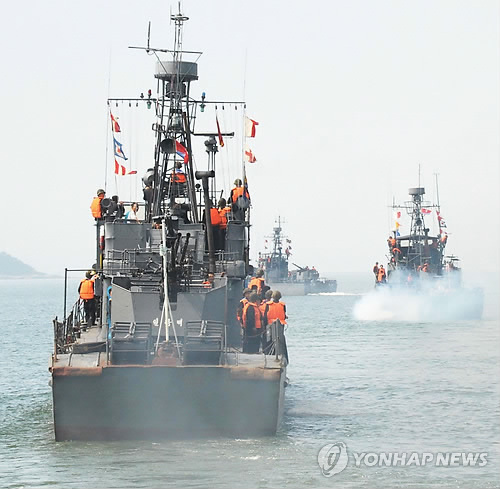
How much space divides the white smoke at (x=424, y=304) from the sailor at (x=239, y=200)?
1569 inches

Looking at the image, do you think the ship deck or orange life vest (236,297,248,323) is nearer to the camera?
the ship deck

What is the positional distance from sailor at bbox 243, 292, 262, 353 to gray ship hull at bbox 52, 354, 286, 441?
2340 mm

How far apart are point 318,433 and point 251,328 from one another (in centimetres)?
240

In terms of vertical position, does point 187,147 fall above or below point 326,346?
above

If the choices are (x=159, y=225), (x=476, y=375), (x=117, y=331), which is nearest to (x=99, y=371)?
(x=117, y=331)

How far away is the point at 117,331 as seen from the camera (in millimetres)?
18938

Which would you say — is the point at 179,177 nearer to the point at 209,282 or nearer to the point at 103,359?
the point at 209,282

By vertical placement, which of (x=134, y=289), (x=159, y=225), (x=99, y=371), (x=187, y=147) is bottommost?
(x=99, y=371)

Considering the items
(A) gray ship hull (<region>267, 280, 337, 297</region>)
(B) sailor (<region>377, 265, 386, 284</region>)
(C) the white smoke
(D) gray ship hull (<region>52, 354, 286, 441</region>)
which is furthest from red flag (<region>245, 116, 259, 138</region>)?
(A) gray ship hull (<region>267, 280, 337, 297</region>)

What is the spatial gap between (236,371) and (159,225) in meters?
5.09

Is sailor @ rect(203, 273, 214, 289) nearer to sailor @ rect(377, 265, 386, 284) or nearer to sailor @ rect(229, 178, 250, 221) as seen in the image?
sailor @ rect(229, 178, 250, 221)

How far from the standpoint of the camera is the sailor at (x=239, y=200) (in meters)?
24.6

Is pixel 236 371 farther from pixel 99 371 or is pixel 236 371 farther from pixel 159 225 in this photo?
pixel 159 225

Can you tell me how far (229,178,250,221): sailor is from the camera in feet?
80.8
